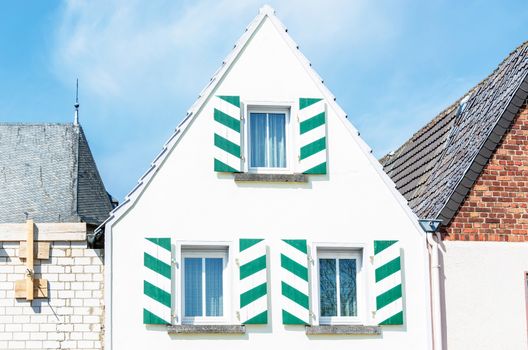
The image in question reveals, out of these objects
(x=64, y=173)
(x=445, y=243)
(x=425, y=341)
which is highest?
(x=64, y=173)

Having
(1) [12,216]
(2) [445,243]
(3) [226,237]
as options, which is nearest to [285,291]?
(3) [226,237]

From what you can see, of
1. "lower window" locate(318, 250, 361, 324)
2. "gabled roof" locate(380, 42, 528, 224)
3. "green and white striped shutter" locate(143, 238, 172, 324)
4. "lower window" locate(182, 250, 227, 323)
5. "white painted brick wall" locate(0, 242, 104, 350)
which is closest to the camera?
"green and white striped shutter" locate(143, 238, 172, 324)

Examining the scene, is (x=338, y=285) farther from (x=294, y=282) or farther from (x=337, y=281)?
(x=294, y=282)

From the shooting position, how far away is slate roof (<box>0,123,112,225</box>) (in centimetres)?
2530

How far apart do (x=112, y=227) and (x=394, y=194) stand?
4.72 m

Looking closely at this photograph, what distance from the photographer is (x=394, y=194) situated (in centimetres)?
2369

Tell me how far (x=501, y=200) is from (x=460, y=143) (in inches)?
74.8

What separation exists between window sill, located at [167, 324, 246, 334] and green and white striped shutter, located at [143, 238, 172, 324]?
0.54 ft

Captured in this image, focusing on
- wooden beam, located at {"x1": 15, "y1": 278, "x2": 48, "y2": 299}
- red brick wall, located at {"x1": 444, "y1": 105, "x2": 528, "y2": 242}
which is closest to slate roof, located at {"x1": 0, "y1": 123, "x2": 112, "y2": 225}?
wooden beam, located at {"x1": 15, "y1": 278, "x2": 48, "y2": 299}

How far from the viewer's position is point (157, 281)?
22484mm

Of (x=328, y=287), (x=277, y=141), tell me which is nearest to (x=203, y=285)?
(x=328, y=287)

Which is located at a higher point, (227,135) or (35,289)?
(227,135)

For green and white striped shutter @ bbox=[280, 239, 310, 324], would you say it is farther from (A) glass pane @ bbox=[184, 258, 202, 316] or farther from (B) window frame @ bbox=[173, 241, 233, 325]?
(A) glass pane @ bbox=[184, 258, 202, 316]

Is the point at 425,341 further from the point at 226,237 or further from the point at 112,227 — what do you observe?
the point at 112,227
